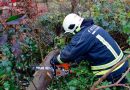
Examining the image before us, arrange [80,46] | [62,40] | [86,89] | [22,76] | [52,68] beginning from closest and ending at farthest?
[86,89] → [80,46] → [52,68] → [22,76] → [62,40]

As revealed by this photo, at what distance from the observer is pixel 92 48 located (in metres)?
5.33

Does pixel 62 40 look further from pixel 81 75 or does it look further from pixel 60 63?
pixel 81 75

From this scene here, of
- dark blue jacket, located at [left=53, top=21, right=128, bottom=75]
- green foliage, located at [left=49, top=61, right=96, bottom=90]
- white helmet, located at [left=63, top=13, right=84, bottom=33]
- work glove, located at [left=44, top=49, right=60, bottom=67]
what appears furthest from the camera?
work glove, located at [left=44, top=49, right=60, bottom=67]

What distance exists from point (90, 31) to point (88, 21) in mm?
302

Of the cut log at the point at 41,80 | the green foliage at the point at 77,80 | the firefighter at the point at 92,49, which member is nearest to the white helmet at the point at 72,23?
the firefighter at the point at 92,49

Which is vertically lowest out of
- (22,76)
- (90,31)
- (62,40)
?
(22,76)

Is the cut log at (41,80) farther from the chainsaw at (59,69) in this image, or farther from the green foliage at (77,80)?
the green foliage at (77,80)

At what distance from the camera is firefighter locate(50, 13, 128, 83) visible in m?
5.27

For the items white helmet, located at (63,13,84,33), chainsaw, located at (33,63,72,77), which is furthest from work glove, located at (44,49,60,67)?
white helmet, located at (63,13,84,33)

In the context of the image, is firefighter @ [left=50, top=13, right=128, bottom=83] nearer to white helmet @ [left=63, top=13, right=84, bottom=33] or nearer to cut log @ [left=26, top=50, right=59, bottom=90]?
white helmet @ [left=63, top=13, right=84, bottom=33]

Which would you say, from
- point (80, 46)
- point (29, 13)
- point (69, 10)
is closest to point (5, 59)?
point (29, 13)

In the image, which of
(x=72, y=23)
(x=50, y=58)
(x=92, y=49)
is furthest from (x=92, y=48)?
(x=50, y=58)

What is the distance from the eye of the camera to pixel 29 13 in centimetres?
525

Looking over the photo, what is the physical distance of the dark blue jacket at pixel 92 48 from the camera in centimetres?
526
